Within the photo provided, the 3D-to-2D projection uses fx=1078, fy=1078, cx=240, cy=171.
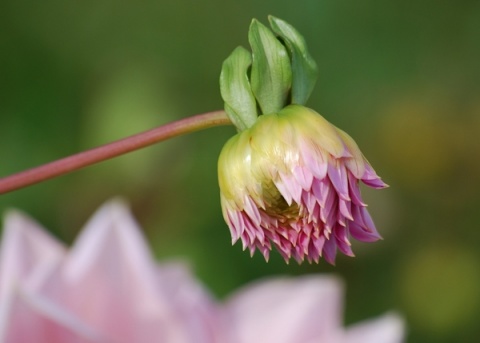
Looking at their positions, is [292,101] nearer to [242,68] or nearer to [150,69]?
[242,68]

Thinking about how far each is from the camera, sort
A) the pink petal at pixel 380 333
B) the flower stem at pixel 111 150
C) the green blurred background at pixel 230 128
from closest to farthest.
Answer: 1. the flower stem at pixel 111 150
2. the pink petal at pixel 380 333
3. the green blurred background at pixel 230 128

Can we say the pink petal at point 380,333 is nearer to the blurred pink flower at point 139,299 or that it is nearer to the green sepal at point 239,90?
the blurred pink flower at point 139,299

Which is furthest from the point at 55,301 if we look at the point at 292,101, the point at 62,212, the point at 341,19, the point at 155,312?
the point at 341,19

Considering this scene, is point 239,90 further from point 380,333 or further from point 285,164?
point 380,333

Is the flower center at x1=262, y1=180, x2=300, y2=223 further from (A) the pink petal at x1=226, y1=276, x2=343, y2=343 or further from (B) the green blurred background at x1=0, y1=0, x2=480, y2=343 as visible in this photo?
(B) the green blurred background at x1=0, y1=0, x2=480, y2=343

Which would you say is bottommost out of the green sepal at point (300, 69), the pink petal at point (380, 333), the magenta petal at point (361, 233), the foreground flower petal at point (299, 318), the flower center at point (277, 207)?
the pink petal at point (380, 333)

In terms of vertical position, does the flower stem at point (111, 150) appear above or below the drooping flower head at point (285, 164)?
above

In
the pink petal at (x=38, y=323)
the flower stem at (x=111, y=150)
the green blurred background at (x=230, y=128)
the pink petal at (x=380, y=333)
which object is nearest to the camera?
the flower stem at (x=111, y=150)

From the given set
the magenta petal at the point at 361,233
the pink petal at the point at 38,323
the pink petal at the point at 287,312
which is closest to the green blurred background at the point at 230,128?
the pink petal at the point at 287,312

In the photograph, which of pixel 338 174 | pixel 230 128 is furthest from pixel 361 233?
pixel 230 128
